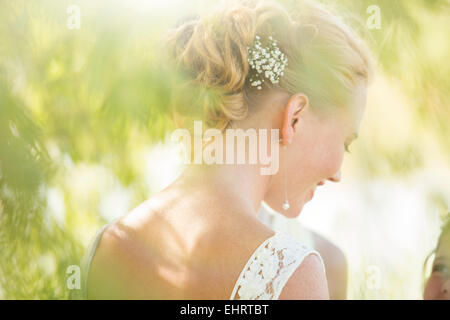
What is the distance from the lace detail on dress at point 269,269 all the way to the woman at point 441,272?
4.09 feet

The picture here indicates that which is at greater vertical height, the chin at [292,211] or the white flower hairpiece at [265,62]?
the white flower hairpiece at [265,62]

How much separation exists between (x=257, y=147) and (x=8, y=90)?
1.06m

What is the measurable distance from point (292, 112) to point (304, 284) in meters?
0.35

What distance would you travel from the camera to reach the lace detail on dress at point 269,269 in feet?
2.91

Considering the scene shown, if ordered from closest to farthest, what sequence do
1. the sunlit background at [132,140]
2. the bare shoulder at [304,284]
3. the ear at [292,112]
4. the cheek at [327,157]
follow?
the bare shoulder at [304,284], the ear at [292,112], the cheek at [327,157], the sunlit background at [132,140]

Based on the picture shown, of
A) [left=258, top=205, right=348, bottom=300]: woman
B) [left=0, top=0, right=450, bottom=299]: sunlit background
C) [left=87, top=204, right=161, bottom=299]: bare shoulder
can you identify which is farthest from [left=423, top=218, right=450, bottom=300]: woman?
[left=87, top=204, right=161, bottom=299]: bare shoulder

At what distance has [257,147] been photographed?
1002 millimetres

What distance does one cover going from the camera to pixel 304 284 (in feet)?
2.90

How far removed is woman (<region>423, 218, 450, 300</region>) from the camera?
1920mm

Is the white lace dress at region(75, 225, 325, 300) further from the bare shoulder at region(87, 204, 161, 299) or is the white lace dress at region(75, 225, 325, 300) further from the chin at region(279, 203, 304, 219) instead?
the chin at region(279, 203, 304, 219)

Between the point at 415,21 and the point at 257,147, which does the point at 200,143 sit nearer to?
the point at 257,147

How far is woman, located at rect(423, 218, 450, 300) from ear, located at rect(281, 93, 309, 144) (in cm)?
115

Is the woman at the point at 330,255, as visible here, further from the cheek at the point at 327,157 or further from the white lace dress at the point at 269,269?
the white lace dress at the point at 269,269

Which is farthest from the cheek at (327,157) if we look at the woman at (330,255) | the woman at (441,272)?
the woman at (441,272)
